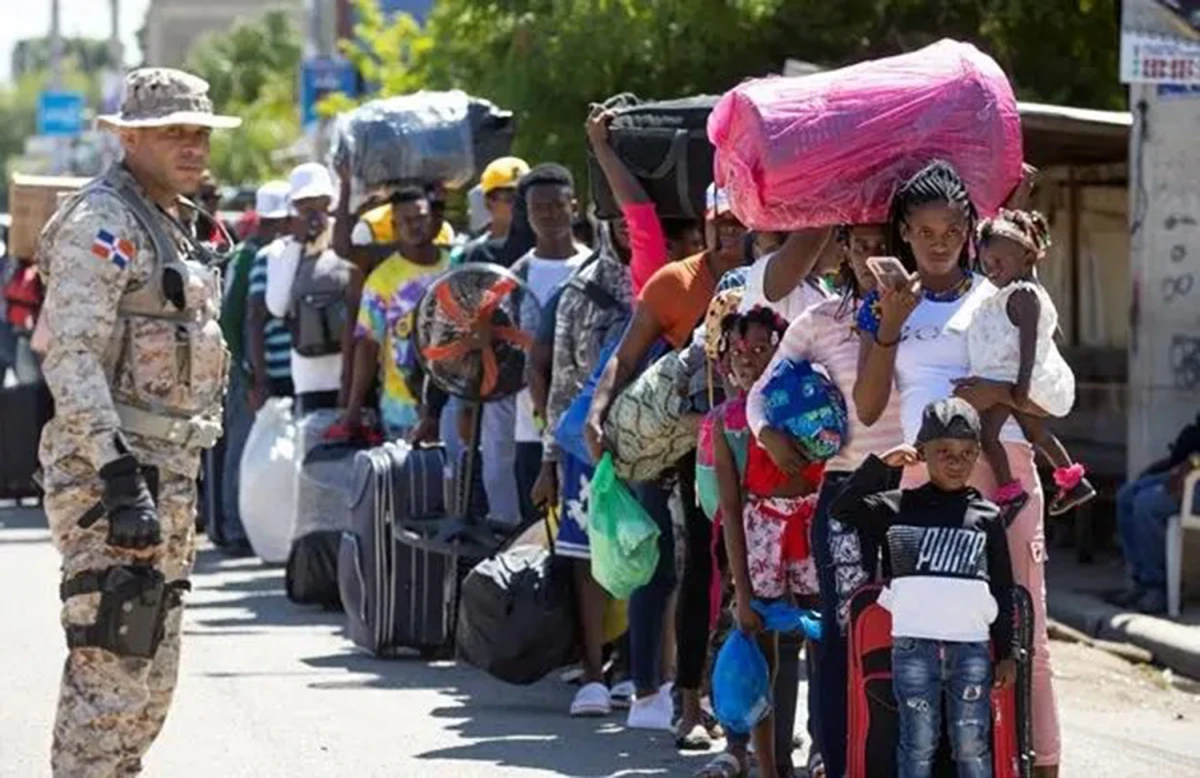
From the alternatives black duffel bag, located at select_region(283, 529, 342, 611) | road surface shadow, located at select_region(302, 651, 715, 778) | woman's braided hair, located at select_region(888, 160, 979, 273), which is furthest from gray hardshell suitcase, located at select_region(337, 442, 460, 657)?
woman's braided hair, located at select_region(888, 160, 979, 273)

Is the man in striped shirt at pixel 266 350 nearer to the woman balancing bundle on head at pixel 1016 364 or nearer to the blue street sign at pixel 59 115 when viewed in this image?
the woman balancing bundle on head at pixel 1016 364

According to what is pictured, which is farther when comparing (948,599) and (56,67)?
(56,67)

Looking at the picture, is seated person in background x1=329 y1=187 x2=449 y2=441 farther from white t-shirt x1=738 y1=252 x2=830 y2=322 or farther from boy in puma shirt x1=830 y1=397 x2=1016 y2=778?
boy in puma shirt x1=830 y1=397 x2=1016 y2=778

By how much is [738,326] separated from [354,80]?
957 inches

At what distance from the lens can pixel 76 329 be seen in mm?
7672

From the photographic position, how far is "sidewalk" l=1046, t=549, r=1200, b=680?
12.5m

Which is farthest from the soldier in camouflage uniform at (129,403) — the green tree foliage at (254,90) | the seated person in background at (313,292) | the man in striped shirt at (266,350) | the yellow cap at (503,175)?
the green tree foliage at (254,90)

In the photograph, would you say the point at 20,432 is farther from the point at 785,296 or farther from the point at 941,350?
the point at 941,350

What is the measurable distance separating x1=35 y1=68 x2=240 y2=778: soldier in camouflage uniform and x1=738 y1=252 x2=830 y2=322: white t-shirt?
5.27 feet

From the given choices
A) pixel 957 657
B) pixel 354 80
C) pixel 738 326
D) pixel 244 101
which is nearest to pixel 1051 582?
pixel 738 326

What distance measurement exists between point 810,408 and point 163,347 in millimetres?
1690

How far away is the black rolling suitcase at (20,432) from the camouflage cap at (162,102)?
1249 centimetres

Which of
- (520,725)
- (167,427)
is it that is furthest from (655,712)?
(167,427)

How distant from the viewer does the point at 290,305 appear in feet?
49.8
